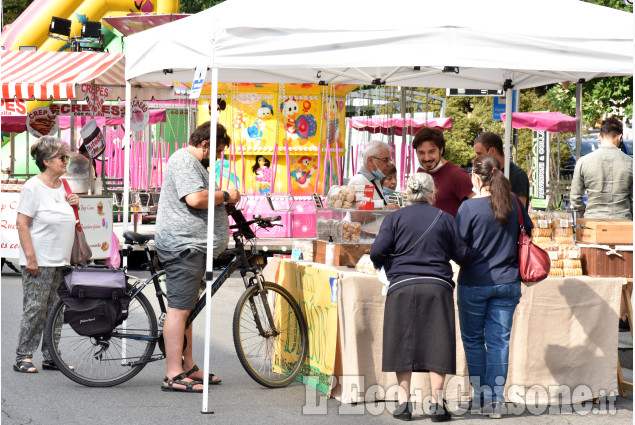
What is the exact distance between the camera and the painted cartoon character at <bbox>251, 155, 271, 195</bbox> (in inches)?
594

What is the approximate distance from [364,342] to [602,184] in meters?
3.82

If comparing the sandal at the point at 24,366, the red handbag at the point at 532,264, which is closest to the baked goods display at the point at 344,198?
the red handbag at the point at 532,264

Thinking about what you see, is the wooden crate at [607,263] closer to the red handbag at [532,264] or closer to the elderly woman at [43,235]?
the red handbag at [532,264]

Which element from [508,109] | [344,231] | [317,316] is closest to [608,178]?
[508,109]

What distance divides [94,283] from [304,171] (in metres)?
8.53

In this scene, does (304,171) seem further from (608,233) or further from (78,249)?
(608,233)

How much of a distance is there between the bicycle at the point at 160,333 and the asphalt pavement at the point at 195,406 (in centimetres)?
14

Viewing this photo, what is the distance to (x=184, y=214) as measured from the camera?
6.79 metres

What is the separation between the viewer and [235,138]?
15016 mm

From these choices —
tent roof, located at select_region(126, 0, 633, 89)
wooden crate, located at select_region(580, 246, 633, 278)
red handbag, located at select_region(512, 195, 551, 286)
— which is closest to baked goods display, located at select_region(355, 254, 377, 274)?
red handbag, located at select_region(512, 195, 551, 286)

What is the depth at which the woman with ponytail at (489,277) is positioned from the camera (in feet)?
20.2

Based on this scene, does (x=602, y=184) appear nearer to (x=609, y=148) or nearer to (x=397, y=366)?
(x=609, y=148)

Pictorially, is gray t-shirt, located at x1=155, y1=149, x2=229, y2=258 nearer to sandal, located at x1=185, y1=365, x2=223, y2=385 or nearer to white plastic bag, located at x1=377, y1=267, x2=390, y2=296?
sandal, located at x1=185, y1=365, x2=223, y2=385

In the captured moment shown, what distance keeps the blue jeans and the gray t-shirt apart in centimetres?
179
